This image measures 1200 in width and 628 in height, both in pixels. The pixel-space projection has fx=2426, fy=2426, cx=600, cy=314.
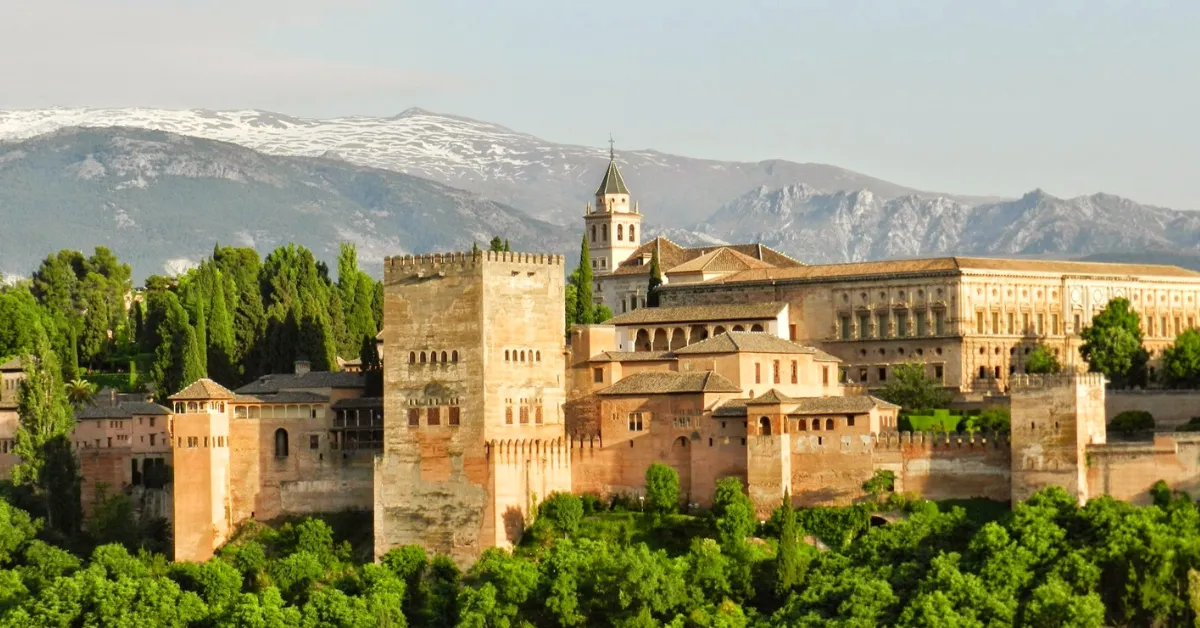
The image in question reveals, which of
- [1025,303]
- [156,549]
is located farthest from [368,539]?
[1025,303]

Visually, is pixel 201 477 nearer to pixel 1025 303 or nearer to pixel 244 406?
pixel 244 406

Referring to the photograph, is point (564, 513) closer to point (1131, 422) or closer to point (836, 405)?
point (836, 405)

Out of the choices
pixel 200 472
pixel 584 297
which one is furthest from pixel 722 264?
pixel 200 472

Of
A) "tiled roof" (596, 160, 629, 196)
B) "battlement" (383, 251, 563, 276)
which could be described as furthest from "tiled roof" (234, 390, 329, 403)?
"tiled roof" (596, 160, 629, 196)


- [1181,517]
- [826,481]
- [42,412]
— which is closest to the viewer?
[1181,517]

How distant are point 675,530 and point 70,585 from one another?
18.2 m

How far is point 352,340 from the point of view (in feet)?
315

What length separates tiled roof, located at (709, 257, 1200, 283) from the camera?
91.4 meters

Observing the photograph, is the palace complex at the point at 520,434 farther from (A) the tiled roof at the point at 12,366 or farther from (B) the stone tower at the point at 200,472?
(A) the tiled roof at the point at 12,366

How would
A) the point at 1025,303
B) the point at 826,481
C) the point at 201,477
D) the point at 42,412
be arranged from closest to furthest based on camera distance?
the point at 826,481
the point at 201,477
the point at 42,412
the point at 1025,303

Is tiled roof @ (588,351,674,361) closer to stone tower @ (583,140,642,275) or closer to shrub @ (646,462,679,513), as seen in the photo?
shrub @ (646,462,679,513)

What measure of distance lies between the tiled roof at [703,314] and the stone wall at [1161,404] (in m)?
13.4

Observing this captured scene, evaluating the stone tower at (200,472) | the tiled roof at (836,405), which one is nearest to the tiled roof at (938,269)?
the tiled roof at (836,405)

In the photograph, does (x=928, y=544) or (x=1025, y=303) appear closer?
(x=928, y=544)
